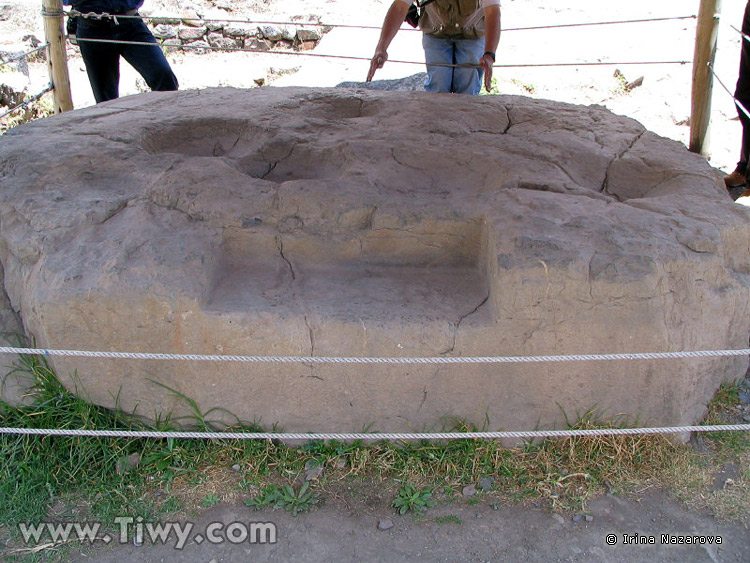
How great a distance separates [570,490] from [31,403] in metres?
1.75

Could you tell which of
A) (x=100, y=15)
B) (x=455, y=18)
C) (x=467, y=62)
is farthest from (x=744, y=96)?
(x=100, y=15)

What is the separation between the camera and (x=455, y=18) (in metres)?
3.96

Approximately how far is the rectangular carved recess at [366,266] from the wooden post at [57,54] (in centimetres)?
253

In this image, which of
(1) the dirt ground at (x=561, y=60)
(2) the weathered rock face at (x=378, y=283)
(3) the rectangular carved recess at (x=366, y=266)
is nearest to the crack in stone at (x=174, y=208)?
(2) the weathered rock face at (x=378, y=283)

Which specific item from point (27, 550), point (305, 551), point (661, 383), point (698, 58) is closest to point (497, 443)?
point (661, 383)

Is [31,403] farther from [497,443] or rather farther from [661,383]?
Result: [661,383]

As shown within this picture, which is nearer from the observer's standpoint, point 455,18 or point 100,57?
point 455,18

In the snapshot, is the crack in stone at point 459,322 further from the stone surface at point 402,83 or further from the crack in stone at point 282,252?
the stone surface at point 402,83

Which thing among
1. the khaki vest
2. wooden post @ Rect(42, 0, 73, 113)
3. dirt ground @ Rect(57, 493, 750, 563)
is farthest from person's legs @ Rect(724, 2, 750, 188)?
wooden post @ Rect(42, 0, 73, 113)

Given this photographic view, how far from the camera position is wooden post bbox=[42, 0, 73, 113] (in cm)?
407

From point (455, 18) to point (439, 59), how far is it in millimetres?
243

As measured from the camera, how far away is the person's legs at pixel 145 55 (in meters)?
4.16

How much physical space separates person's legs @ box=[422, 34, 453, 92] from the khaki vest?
0.16 feet

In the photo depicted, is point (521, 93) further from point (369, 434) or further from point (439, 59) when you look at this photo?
point (369, 434)
